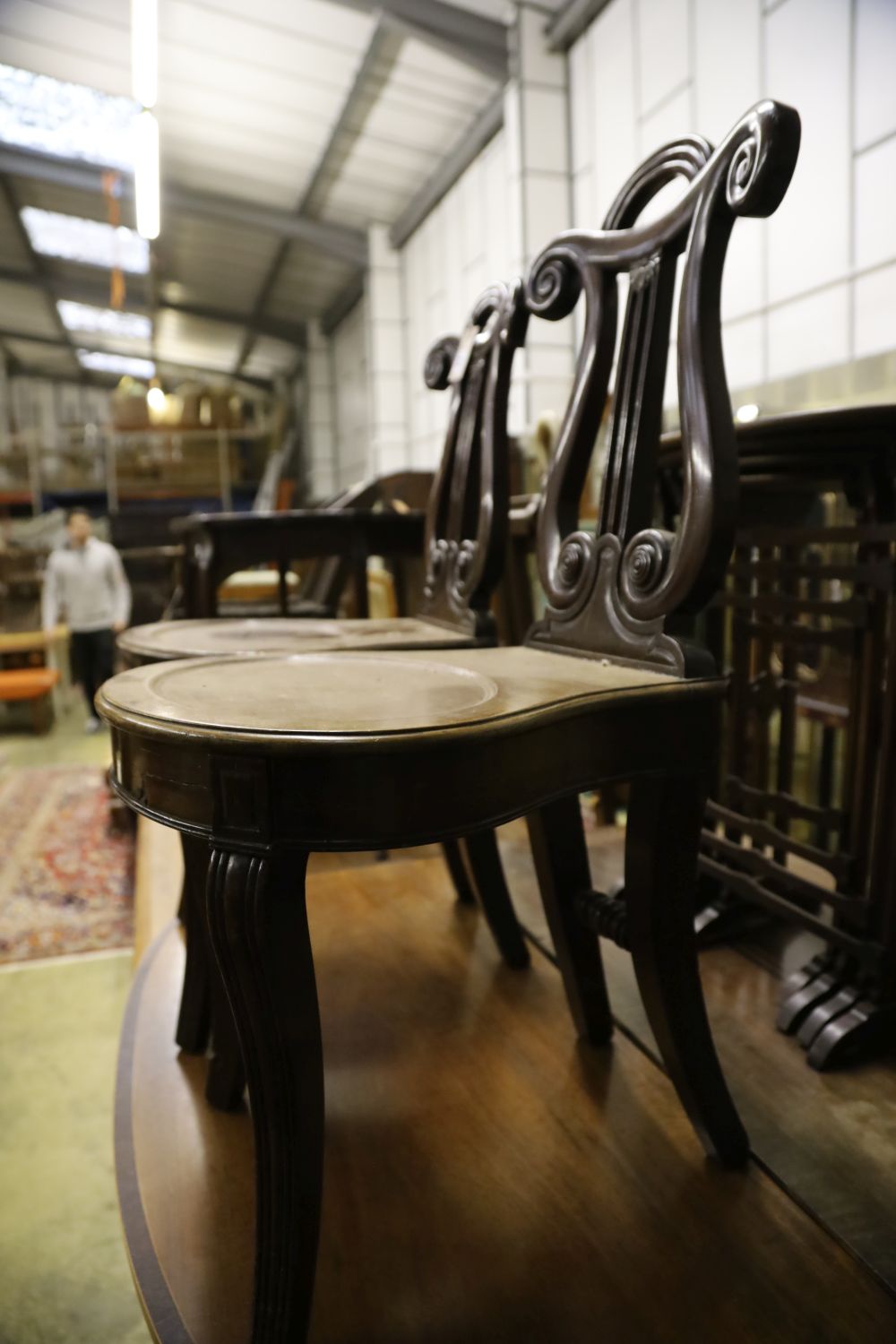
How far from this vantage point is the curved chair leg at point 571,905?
3.61ft

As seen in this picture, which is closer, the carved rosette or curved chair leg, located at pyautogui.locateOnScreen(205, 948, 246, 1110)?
curved chair leg, located at pyautogui.locateOnScreen(205, 948, 246, 1110)

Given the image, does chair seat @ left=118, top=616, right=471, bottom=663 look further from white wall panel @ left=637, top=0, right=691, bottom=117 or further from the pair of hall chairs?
white wall panel @ left=637, top=0, right=691, bottom=117

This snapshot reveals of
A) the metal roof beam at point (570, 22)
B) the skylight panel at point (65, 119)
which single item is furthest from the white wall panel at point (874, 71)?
the skylight panel at point (65, 119)

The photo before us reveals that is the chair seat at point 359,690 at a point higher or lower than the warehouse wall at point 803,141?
lower

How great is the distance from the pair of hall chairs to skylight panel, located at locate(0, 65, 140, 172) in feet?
22.9

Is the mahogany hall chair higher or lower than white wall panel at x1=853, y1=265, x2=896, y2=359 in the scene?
lower

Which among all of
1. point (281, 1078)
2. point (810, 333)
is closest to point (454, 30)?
point (810, 333)

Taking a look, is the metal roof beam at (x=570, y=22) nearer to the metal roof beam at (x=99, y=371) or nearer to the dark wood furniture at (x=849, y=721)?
the dark wood furniture at (x=849, y=721)

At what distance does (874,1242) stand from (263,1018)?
2.03ft

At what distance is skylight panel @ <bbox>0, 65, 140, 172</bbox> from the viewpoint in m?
6.49

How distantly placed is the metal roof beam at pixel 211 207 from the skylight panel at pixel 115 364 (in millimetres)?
7487

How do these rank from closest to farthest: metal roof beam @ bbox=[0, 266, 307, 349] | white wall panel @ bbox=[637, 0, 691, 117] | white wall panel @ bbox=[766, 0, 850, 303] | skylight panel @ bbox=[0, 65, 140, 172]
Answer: white wall panel @ bbox=[766, 0, 850, 303], white wall panel @ bbox=[637, 0, 691, 117], skylight panel @ bbox=[0, 65, 140, 172], metal roof beam @ bbox=[0, 266, 307, 349]

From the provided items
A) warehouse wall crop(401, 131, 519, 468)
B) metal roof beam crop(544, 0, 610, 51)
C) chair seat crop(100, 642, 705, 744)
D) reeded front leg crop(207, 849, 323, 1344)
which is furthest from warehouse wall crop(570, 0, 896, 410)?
reeded front leg crop(207, 849, 323, 1344)

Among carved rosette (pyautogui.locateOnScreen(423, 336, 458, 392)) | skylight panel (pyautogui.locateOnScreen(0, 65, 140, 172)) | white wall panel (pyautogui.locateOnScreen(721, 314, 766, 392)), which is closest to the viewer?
carved rosette (pyautogui.locateOnScreen(423, 336, 458, 392))
